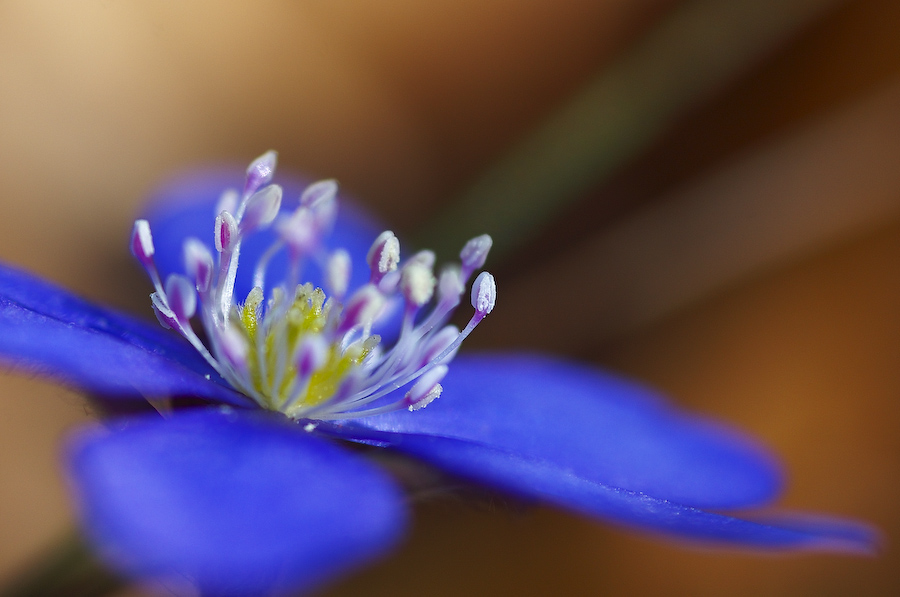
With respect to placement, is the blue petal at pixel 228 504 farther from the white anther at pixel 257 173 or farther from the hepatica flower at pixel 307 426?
the white anther at pixel 257 173

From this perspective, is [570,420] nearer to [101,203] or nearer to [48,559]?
[48,559]

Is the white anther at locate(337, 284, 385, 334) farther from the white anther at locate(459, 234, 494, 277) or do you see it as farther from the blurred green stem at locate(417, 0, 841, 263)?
the blurred green stem at locate(417, 0, 841, 263)

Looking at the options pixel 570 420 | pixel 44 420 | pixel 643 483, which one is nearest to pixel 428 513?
pixel 44 420

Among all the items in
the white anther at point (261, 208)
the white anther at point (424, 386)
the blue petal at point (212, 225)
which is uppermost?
the blue petal at point (212, 225)

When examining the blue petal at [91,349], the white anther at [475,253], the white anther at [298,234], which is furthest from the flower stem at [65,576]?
the white anther at [475,253]

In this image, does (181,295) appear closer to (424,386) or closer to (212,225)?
(424,386)

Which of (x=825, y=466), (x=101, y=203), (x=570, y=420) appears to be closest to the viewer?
(x=570, y=420)
